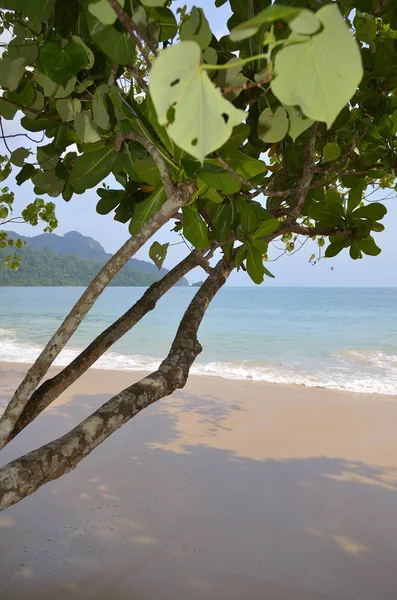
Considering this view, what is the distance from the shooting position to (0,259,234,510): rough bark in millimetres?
719

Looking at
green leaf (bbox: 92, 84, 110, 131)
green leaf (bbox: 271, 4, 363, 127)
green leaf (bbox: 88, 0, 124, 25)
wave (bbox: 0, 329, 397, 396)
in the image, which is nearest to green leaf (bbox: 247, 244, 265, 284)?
green leaf (bbox: 92, 84, 110, 131)

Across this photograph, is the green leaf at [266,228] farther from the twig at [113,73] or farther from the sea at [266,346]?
the sea at [266,346]

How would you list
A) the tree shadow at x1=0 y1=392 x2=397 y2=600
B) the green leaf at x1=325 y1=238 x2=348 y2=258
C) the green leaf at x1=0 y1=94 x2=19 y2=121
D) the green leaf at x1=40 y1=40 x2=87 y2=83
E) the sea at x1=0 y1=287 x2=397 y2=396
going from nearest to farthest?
the green leaf at x1=40 y1=40 x2=87 y2=83 → the green leaf at x1=0 y1=94 x2=19 y2=121 → the green leaf at x1=325 y1=238 x2=348 y2=258 → the tree shadow at x1=0 y1=392 x2=397 y2=600 → the sea at x1=0 y1=287 x2=397 y2=396

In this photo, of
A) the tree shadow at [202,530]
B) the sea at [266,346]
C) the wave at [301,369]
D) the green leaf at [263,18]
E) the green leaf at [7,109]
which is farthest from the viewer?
the sea at [266,346]

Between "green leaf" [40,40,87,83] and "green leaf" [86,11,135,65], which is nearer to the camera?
"green leaf" [86,11,135,65]

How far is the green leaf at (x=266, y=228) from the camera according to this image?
0.93 m

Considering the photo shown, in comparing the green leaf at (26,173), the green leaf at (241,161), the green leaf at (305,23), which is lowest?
the green leaf at (305,23)

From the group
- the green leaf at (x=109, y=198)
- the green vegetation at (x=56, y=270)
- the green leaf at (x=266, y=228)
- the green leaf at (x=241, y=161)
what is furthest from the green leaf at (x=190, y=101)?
the green vegetation at (x=56, y=270)

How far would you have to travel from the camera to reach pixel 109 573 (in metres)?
3.45

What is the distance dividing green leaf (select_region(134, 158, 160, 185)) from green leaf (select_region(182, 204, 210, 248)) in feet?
0.24

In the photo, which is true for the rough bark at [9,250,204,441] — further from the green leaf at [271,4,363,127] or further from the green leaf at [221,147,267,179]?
the green leaf at [271,4,363,127]

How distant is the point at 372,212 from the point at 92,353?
69cm

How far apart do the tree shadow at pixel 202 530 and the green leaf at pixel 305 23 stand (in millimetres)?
3571

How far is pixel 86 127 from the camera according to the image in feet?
2.49
